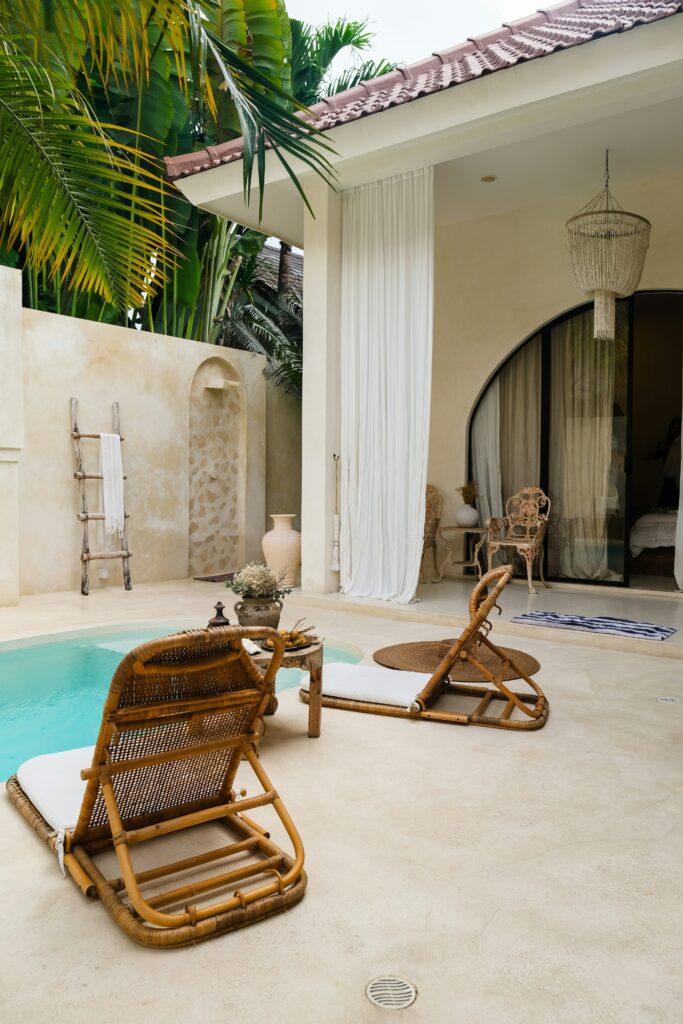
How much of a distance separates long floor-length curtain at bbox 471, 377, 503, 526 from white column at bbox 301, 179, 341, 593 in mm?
2182

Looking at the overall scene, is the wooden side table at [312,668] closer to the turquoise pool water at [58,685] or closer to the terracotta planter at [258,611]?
the terracotta planter at [258,611]

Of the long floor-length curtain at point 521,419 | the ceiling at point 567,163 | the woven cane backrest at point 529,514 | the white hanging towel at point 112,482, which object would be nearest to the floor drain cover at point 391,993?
the woven cane backrest at point 529,514

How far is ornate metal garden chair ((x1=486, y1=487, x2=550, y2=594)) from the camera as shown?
26.0 ft

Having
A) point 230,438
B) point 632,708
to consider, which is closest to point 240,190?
point 230,438

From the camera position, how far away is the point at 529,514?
8383 mm

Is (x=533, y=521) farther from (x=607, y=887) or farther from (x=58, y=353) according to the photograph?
(x=607, y=887)

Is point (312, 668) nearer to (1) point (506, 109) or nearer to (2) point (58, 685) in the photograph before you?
(2) point (58, 685)

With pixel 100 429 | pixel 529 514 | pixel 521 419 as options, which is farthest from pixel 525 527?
pixel 100 429

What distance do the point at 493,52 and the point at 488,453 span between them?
422 cm

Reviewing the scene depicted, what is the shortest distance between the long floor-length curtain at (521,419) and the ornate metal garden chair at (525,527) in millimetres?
222

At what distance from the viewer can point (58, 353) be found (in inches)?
322

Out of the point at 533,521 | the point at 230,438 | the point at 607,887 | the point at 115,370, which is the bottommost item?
the point at 607,887

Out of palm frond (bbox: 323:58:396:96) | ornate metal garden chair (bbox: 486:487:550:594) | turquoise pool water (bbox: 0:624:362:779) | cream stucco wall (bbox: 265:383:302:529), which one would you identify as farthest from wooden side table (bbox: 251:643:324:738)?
palm frond (bbox: 323:58:396:96)

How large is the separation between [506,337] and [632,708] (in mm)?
5570
